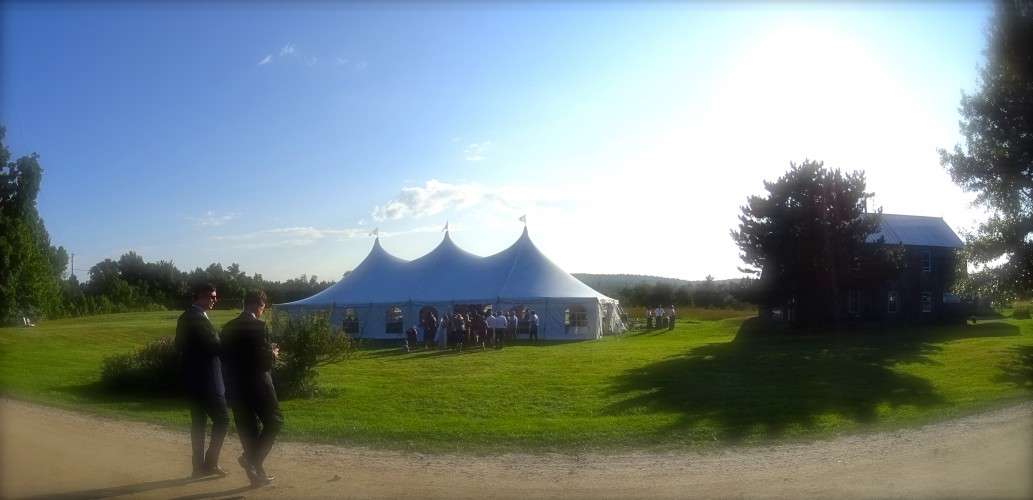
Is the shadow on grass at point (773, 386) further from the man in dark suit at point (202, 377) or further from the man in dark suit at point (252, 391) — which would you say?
the man in dark suit at point (202, 377)

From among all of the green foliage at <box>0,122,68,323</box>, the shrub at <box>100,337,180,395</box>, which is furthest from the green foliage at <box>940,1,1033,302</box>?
the green foliage at <box>0,122,68,323</box>

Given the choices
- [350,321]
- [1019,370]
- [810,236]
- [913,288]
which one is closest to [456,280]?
[350,321]

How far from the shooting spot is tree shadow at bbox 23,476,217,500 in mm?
6234

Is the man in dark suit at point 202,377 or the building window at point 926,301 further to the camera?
the building window at point 926,301

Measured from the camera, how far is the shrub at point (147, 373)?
14.7 meters

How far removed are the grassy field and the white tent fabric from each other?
6320 millimetres

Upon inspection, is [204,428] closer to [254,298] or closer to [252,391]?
[252,391]

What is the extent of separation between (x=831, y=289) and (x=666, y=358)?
42.2ft

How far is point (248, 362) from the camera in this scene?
6.75m

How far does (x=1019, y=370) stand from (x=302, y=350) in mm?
15302

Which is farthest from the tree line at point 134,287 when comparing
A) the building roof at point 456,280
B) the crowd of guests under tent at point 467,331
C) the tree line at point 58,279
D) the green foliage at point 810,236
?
the green foliage at point 810,236

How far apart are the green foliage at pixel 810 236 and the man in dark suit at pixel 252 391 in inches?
1032

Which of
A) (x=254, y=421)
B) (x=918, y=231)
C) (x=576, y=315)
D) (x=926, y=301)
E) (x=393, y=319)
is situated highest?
(x=918, y=231)

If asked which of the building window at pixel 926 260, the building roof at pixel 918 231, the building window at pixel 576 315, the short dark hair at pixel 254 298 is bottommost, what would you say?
the building window at pixel 576 315
